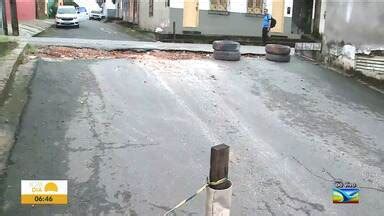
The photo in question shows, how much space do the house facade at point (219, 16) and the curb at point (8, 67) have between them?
11802mm

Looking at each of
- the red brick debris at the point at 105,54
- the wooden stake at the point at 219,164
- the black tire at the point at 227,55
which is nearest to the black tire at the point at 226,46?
the black tire at the point at 227,55

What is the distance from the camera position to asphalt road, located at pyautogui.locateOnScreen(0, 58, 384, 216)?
548cm

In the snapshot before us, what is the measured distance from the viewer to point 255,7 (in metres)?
25.7

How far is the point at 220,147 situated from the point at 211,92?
7094mm

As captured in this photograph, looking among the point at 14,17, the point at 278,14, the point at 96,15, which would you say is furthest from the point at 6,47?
the point at 96,15

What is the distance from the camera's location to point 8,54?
38.5 feet

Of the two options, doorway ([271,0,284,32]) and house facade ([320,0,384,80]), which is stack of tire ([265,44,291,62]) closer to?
house facade ([320,0,384,80])

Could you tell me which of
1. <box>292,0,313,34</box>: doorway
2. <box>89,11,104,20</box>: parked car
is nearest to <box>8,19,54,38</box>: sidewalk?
<box>292,0,313,34</box>: doorway

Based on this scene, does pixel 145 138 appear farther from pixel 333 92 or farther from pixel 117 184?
pixel 333 92

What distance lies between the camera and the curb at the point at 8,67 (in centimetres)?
841

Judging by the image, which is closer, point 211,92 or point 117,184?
Answer: point 117,184

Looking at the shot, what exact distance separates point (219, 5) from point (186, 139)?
18.5 metres

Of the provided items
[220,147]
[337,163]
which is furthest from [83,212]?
[337,163]
